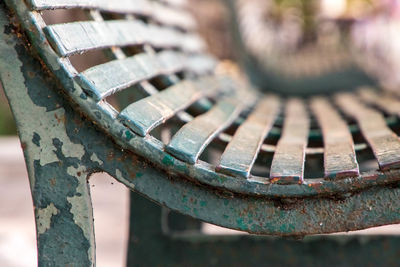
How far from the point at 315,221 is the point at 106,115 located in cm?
42

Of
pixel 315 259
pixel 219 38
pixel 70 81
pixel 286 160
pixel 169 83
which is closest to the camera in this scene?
pixel 70 81

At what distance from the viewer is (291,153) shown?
1.36 m

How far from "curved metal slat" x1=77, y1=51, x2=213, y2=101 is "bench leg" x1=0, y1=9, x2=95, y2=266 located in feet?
0.22

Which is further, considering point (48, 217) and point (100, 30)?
point (100, 30)

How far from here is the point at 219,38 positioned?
603 centimetres

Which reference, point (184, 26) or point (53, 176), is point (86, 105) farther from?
point (184, 26)

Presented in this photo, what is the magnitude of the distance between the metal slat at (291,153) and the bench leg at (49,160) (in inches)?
13.8

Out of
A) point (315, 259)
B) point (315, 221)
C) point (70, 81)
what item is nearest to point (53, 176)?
point (70, 81)

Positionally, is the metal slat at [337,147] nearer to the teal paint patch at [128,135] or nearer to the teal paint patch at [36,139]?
the teal paint patch at [128,135]

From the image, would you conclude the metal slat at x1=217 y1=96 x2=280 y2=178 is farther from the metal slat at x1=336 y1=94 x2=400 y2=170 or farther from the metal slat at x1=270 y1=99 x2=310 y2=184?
the metal slat at x1=336 y1=94 x2=400 y2=170

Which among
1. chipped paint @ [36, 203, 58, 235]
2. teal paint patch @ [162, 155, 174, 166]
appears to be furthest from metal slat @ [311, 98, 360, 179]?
chipped paint @ [36, 203, 58, 235]

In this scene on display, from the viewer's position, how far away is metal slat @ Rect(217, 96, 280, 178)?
4.00 ft

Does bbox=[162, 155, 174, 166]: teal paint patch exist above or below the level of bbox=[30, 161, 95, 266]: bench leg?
above

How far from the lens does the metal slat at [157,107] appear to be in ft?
3.98
